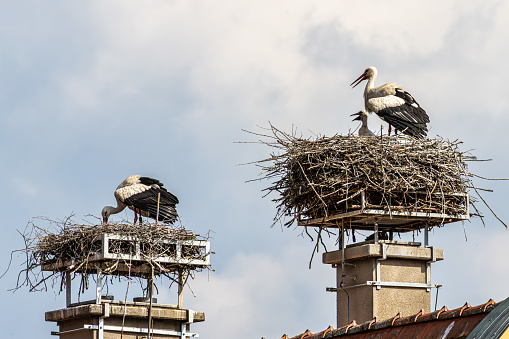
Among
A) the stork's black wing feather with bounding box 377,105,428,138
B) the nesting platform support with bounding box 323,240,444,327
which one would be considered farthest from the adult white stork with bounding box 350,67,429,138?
the nesting platform support with bounding box 323,240,444,327

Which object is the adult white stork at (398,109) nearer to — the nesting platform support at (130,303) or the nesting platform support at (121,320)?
the nesting platform support at (130,303)

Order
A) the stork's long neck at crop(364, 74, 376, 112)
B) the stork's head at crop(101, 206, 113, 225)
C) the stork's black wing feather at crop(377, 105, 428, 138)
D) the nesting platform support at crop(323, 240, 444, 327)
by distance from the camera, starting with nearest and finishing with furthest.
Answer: the nesting platform support at crop(323, 240, 444, 327), the stork's black wing feather at crop(377, 105, 428, 138), the stork's long neck at crop(364, 74, 376, 112), the stork's head at crop(101, 206, 113, 225)

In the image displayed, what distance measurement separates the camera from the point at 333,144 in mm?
14602

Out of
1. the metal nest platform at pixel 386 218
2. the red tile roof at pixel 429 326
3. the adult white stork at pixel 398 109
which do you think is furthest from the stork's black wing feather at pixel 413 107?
the red tile roof at pixel 429 326

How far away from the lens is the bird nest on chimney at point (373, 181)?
14164mm

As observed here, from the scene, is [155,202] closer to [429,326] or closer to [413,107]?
[413,107]

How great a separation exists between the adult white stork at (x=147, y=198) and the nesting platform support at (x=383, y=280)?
3.39 m

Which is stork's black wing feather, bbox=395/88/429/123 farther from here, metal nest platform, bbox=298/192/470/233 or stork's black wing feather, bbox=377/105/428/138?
metal nest platform, bbox=298/192/470/233

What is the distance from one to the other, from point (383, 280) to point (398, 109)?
3.52 meters

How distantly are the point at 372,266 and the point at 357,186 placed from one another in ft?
3.25

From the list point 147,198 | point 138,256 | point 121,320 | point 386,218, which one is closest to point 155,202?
point 147,198

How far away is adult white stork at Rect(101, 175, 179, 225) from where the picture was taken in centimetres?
1702

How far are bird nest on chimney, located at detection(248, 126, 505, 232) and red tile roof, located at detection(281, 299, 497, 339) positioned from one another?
3.96m

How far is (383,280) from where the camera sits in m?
14.0
